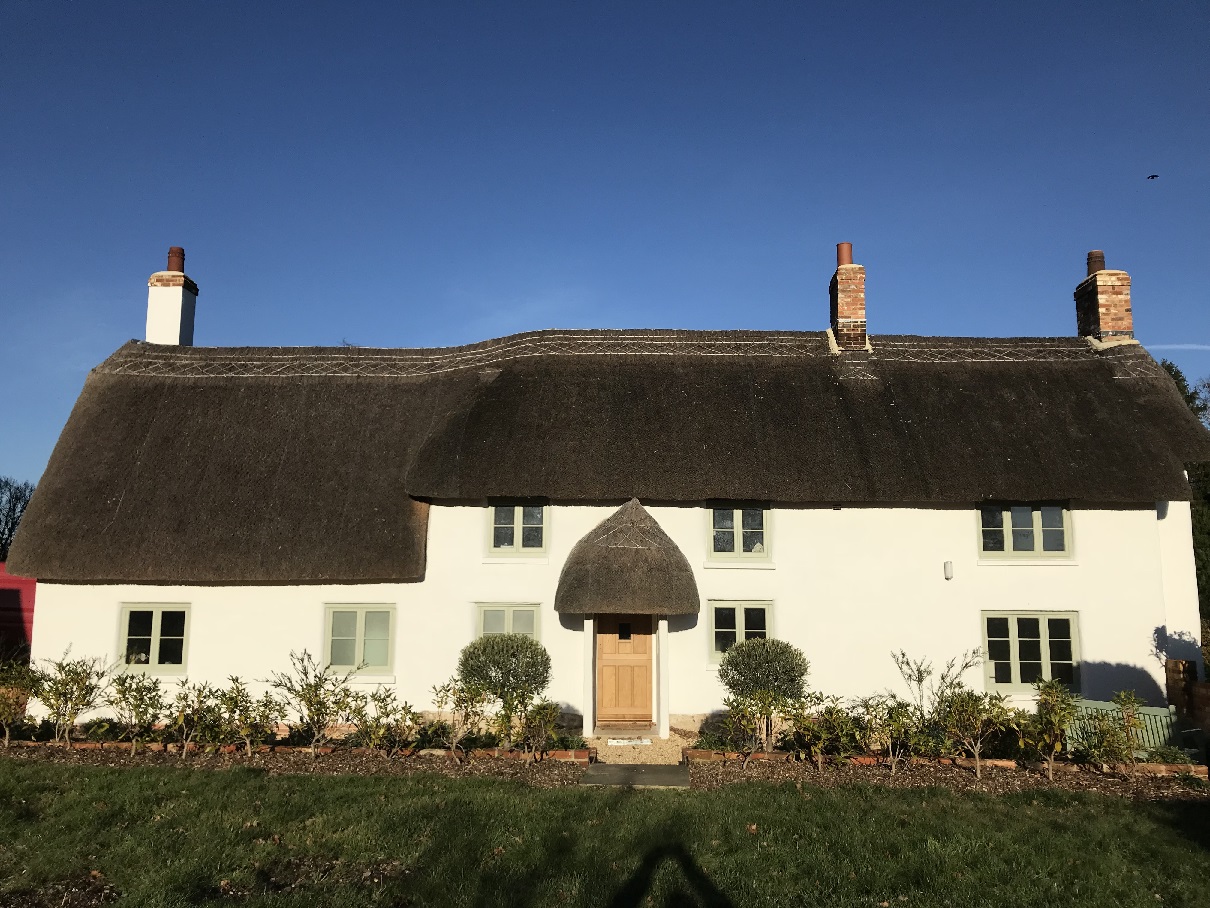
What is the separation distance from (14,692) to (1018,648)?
15018 mm

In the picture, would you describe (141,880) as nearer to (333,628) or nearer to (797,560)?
(333,628)

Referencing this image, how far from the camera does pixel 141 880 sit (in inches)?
258

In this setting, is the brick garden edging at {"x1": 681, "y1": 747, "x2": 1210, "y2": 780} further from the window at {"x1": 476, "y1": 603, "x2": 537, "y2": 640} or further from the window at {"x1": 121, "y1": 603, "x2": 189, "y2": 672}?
the window at {"x1": 121, "y1": 603, "x2": 189, "y2": 672}

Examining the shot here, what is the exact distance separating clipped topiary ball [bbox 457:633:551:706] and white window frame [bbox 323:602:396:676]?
1.37 m

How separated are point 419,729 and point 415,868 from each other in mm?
4838

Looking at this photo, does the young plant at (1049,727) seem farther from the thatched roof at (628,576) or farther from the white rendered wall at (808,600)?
the thatched roof at (628,576)

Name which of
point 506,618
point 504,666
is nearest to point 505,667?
point 504,666

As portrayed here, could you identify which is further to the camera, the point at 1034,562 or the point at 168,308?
the point at 168,308

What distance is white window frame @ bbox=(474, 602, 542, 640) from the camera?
537 inches

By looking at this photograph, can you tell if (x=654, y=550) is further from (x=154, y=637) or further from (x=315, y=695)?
(x=154, y=637)

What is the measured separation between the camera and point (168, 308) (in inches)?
699

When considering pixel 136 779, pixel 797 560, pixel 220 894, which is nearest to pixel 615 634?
pixel 797 560

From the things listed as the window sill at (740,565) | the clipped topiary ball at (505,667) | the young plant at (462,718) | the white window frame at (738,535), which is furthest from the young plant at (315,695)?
the white window frame at (738,535)

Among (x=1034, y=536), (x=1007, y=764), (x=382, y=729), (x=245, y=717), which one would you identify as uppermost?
(x=1034, y=536)
